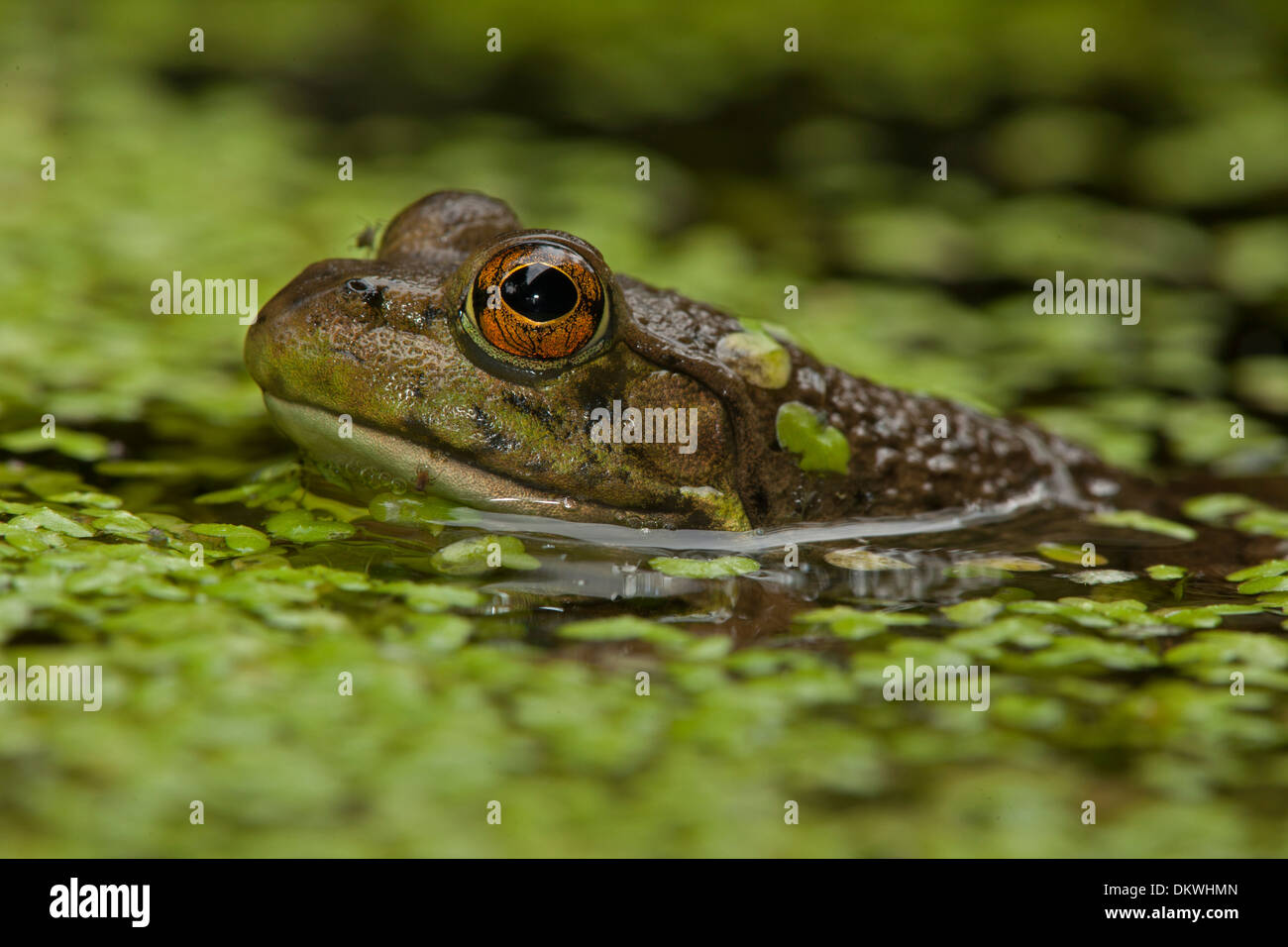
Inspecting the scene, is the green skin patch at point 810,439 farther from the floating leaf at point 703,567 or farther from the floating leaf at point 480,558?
the floating leaf at point 480,558

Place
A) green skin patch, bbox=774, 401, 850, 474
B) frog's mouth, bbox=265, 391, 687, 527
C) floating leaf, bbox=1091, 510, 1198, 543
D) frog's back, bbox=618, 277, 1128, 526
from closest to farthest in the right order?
frog's mouth, bbox=265, 391, 687, 527
frog's back, bbox=618, 277, 1128, 526
green skin patch, bbox=774, 401, 850, 474
floating leaf, bbox=1091, 510, 1198, 543

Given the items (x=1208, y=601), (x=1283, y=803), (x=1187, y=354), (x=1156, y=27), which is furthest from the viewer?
(x=1156, y=27)

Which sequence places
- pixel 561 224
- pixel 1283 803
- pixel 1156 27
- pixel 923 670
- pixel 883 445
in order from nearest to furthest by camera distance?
pixel 1283 803 < pixel 923 670 < pixel 883 445 < pixel 561 224 < pixel 1156 27

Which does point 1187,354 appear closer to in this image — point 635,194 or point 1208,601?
point 1208,601

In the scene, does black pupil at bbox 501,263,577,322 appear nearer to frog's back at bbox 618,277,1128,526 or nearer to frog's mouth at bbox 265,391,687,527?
frog's back at bbox 618,277,1128,526

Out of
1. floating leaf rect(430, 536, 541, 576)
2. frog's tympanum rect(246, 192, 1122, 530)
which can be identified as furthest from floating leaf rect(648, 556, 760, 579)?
floating leaf rect(430, 536, 541, 576)

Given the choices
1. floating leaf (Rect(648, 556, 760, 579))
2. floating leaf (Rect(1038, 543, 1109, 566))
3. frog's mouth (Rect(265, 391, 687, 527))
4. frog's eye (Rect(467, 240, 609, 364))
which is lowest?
floating leaf (Rect(648, 556, 760, 579))

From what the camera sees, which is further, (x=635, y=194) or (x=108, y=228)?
(x=635, y=194)

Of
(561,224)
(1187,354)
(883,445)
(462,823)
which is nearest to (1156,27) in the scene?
(1187,354)
